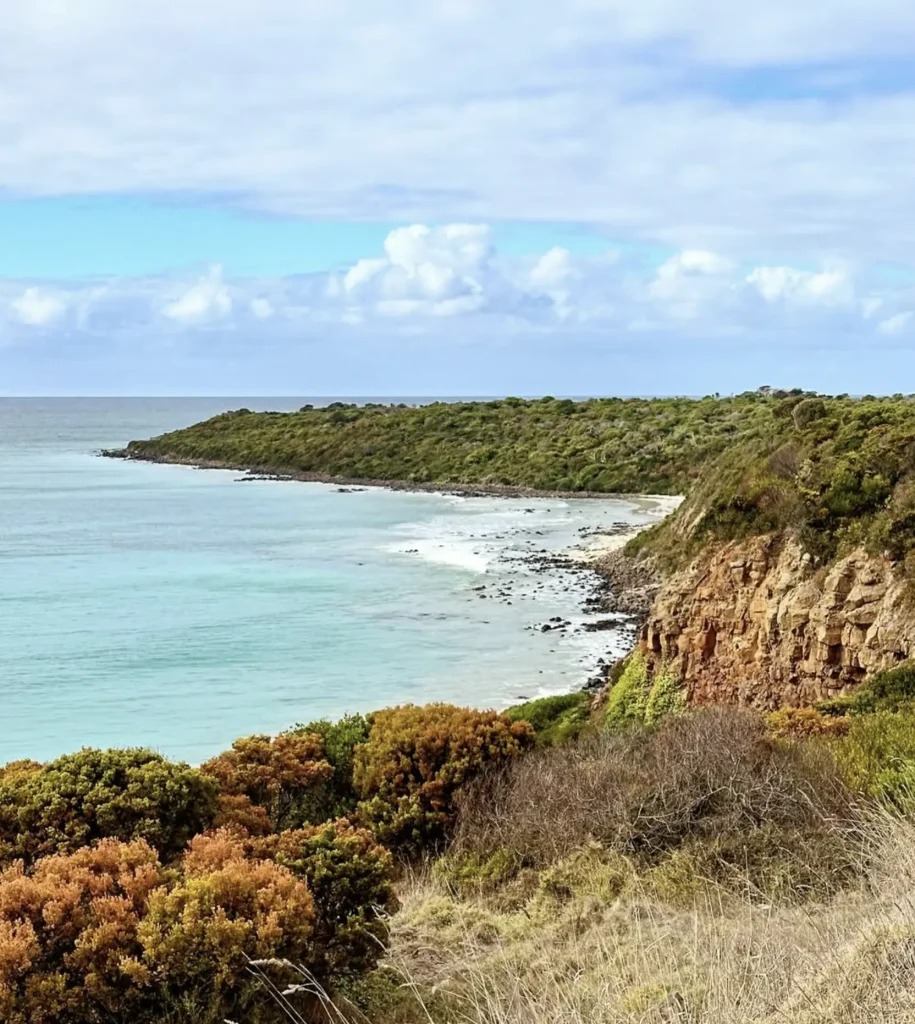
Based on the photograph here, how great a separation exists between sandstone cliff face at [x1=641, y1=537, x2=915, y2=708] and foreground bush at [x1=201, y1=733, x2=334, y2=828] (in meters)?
8.45

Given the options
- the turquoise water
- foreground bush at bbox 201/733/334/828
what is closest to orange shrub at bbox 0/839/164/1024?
foreground bush at bbox 201/733/334/828

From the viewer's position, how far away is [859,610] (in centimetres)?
1533

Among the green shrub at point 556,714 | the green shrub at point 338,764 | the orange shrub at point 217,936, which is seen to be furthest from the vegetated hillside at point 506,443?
the orange shrub at point 217,936

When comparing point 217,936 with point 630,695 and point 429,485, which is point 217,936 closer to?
point 630,695

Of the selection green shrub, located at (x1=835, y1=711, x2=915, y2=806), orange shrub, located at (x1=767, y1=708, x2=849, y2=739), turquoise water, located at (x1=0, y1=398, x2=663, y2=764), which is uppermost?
green shrub, located at (x1=835, y1=711, x2=915, y2=806)

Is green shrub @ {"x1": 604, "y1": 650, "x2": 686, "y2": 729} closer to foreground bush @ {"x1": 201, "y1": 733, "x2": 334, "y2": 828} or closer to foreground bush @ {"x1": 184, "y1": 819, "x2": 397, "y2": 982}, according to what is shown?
foreground bush @ {"x1": 201, "y1": 733, "x2": 334, "y2": 828}

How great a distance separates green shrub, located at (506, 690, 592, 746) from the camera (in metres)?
16.3

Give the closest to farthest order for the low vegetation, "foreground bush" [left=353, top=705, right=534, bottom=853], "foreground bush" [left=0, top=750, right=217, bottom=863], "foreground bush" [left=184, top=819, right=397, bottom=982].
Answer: the low vegetation
"foreground bush" [left=184, top=819, right=397, bottom=982]
"foreground bush" [left=0, top=750, right=217, bottom=863]
"foreground bush" [left=353, top=705, right=534, bottom=853]

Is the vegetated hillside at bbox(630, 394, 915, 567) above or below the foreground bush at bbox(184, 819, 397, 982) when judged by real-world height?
above

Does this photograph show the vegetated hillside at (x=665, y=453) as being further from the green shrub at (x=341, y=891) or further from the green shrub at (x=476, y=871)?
the green shrub at (x=341, y=891)

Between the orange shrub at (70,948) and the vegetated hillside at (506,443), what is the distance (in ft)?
179

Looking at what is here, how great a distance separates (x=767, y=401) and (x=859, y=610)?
67735mm

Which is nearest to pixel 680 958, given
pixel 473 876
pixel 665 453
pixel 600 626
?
pixel 473 876

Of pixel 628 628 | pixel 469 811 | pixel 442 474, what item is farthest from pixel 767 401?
pixel 469 811
